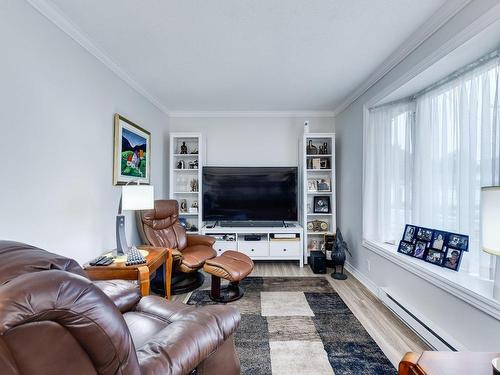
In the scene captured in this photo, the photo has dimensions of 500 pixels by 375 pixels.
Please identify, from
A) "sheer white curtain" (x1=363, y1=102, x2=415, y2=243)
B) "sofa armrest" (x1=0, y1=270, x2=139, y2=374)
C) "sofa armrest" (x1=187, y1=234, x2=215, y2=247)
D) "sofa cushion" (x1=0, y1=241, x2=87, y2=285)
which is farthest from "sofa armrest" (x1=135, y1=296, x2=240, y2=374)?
"sheer white curtain" (x1=363, y1=102, x2=415, y2=243)

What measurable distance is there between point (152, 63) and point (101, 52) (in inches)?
17.7

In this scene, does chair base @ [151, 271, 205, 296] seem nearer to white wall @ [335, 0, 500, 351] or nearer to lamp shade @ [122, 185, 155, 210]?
lamp shade @ [122, 185, 155, 210]

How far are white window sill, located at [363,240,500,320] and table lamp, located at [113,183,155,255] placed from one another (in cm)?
242

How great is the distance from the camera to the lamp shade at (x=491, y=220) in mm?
921

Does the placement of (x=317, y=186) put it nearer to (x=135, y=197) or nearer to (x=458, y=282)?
(x=458, y=282)

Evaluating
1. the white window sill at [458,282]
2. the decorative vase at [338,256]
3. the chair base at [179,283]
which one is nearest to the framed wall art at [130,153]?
the chair base at [179,283]

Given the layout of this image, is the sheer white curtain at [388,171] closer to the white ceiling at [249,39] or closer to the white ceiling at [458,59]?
the white ceiling at [458,59]

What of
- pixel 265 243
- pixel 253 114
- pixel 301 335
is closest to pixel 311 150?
pixel 253 114

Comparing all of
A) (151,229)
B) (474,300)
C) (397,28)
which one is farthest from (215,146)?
(474,300)

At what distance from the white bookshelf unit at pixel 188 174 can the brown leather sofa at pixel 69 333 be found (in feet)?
9.72

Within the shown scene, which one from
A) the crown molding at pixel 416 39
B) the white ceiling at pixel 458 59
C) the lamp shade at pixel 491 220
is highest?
the crown molding at pixel 416 39

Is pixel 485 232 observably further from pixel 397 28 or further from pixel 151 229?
pixel 151 229

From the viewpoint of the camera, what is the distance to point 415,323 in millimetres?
2090

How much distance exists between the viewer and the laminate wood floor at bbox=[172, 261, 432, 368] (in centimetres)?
194
